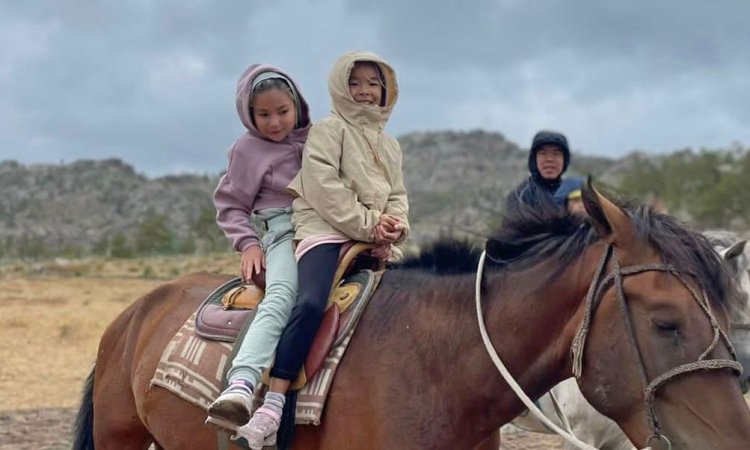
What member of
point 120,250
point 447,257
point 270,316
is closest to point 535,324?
point 447,257

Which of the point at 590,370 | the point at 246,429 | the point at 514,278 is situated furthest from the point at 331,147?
the point at 590,370

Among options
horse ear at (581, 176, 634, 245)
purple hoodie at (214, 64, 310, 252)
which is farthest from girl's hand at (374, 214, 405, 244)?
horse ear at (581, 176, 634, 245)

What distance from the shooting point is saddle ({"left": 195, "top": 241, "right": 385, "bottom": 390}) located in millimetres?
3641

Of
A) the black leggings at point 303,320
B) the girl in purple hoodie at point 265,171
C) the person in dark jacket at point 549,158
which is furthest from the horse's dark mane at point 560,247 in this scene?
the person in dark jacket at point 549,158

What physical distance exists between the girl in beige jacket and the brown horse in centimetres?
23

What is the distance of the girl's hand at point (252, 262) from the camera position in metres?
4.09

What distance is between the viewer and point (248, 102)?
4148mm

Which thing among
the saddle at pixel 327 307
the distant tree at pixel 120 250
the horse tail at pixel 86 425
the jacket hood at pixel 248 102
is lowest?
the distant tree at pixel 120 250

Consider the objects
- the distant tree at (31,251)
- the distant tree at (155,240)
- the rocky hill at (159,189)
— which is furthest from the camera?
the rocky hill at (159,189)

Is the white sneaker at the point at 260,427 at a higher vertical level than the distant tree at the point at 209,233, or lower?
higher

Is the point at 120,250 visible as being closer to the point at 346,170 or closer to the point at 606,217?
the point at 346,170

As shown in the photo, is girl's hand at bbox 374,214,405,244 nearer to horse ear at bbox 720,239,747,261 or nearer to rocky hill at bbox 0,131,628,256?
horse ear at bbox 720,239,747,261

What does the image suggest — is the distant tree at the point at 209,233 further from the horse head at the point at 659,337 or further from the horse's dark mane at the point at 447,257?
the horse head at the point at 659,337

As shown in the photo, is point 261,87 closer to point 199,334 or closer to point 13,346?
point 199,334
